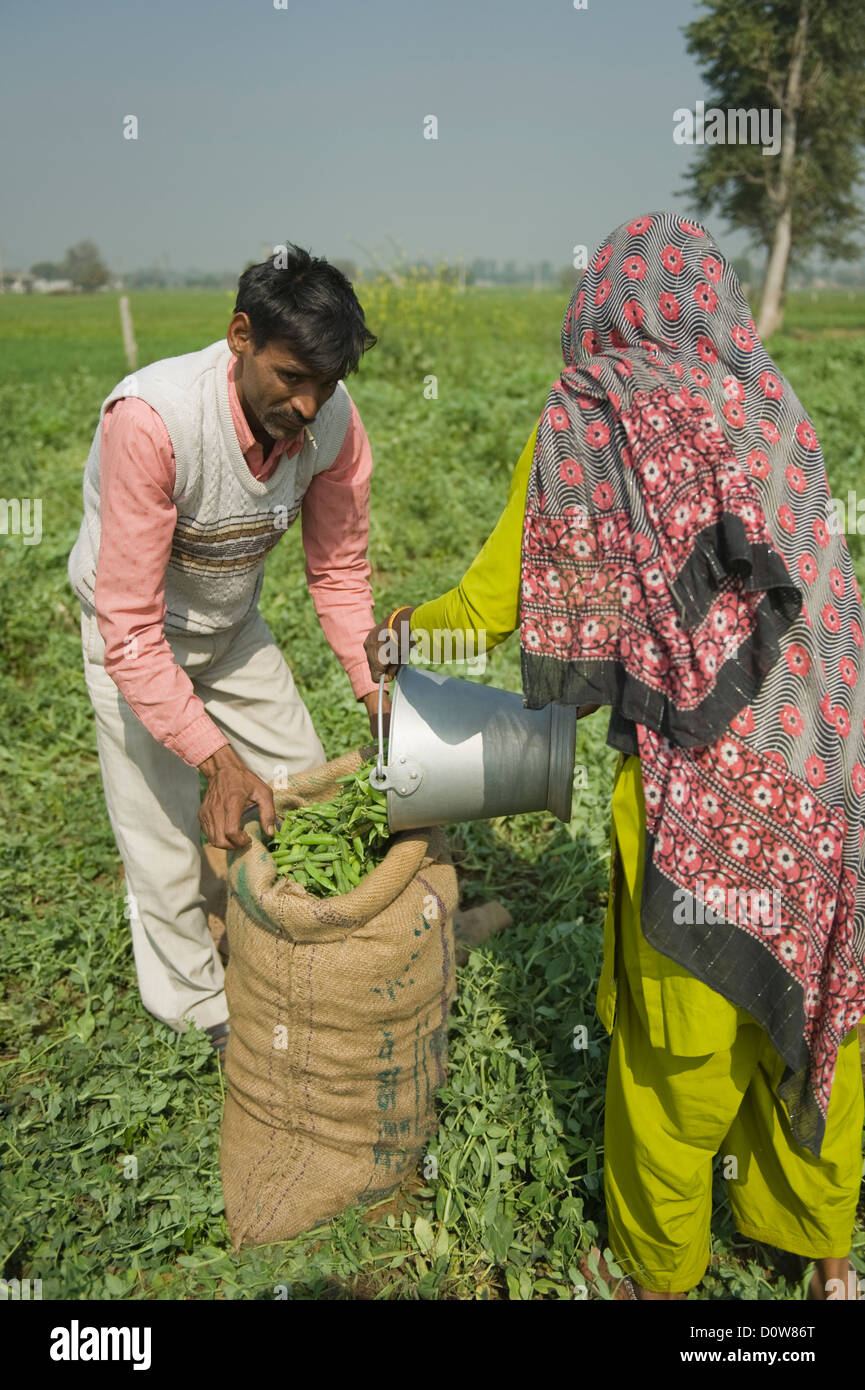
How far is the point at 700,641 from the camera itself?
5.29 ft

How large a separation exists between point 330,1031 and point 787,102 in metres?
30.2

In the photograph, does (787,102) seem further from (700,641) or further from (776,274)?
(700,641)

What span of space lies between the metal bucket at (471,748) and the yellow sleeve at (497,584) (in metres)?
0.19

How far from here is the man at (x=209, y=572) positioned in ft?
6.76

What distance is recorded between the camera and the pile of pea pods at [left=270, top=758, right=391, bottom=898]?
2266 mm

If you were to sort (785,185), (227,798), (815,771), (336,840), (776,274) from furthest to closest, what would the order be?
1. (776,274)
2. (785,185)
3. (336,840)
4. (227,798)
5. (815,771)

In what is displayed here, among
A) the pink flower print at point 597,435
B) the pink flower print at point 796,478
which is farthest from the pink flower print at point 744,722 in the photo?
A: the pink flower print at point 597,435

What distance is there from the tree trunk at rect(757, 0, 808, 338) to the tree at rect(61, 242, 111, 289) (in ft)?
141

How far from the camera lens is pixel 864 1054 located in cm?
271

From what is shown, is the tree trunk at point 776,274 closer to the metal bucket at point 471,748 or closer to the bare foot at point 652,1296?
the metal bucket at point 471,748

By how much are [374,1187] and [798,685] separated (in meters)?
1.47

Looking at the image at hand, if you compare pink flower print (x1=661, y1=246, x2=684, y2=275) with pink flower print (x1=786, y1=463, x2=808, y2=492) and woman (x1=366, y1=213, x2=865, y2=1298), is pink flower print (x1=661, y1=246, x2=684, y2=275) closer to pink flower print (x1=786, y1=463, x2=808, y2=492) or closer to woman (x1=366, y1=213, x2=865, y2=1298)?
woman (x1=366, y1=213, x2=865, y2=1298)

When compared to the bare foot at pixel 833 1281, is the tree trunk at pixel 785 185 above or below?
above

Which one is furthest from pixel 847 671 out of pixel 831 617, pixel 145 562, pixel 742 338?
pixel 145 562
